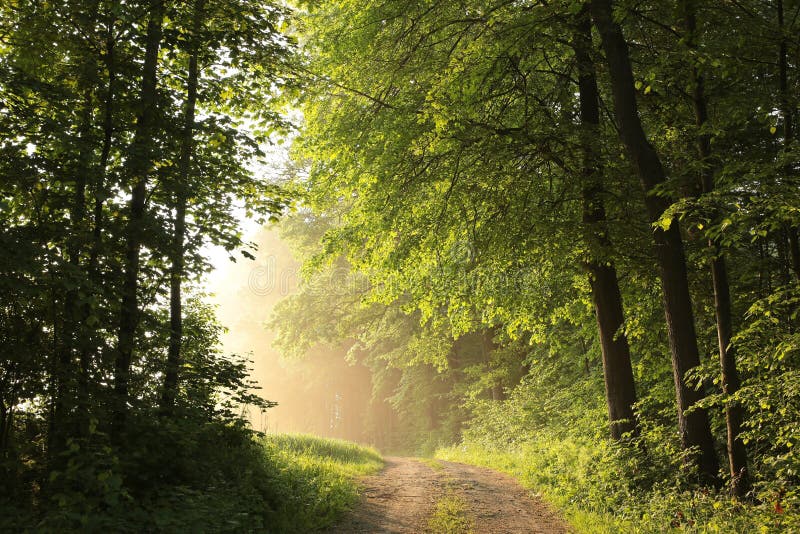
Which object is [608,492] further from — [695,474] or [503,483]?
[503,483]

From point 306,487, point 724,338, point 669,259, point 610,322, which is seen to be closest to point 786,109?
point 669,259

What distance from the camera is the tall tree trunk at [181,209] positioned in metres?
6.27

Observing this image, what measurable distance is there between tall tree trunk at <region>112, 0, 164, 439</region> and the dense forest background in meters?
0.03

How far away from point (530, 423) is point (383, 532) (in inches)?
476

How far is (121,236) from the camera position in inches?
227

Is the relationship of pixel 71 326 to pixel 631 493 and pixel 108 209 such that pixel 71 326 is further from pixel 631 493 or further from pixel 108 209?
pixel 631 493

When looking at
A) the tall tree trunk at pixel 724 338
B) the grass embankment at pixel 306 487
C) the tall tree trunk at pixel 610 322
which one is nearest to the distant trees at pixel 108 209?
the grass embankment at pixel 306 487

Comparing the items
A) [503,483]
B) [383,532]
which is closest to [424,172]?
[383,532]

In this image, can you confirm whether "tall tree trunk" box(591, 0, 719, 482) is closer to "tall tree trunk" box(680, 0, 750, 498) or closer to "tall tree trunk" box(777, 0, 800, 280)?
"tall tree trunk" box(680, 0, 750, 498)

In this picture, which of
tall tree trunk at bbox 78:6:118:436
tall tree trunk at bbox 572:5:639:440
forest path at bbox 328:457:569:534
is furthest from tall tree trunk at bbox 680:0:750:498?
tall tree trunk at bbox 78:6:118:436

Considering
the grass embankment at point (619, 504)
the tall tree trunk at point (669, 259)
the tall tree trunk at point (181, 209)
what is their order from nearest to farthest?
the grass embankment at point (619, 504) → the tall tree trunk at point (181, 209) → the tall tree trunk at point (669, 259)

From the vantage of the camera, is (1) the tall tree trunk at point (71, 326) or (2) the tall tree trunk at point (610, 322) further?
(2) the tall tree trunk at point (610, 322)

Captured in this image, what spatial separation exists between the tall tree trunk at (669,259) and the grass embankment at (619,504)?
87 cm

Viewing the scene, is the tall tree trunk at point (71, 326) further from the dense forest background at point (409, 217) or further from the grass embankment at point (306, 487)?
the grass embankment at point (306, 487)
